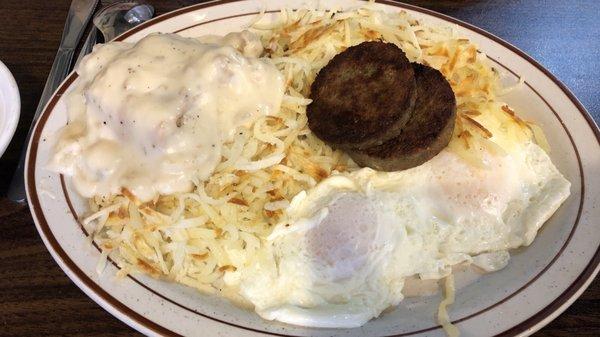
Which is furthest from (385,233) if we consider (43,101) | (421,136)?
(43,101)

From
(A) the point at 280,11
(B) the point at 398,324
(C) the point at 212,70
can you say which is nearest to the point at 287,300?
(B) the point at 398,324

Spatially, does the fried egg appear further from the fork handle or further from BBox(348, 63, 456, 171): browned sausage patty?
the fork handle

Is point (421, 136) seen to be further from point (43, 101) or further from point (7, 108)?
point (43, 101)

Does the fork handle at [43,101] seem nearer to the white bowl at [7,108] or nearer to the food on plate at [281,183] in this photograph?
the white bowl at [7,108]

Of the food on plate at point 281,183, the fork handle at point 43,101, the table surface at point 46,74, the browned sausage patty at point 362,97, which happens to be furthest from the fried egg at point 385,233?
the fork handle at point 43,101

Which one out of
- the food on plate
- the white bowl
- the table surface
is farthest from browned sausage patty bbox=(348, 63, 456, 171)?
the white bowl
